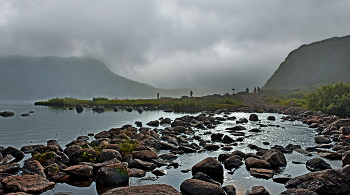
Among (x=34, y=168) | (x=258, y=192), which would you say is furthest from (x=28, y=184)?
(x=258, y=192)

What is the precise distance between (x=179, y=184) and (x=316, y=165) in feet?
26.1

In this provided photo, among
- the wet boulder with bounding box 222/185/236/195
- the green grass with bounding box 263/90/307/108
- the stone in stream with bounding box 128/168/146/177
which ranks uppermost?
the green grass with bounding box 263/90/307/108

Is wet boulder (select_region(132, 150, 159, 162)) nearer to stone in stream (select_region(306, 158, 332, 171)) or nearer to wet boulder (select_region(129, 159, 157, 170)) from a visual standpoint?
wet boulder (select_region(129, 159, 157, 170))

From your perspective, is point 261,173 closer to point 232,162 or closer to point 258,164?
point 258,164

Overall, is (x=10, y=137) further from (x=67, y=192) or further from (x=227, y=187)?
(x=227, y=187)

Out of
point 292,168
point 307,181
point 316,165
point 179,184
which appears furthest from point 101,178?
point 316,165

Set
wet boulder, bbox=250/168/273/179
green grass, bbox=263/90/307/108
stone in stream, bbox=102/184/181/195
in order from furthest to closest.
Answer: green grass, bbox=263/90/307/108 → wet boulder, bbox=250/168/273/179 → stone in stream, bbox=102/184/181/195

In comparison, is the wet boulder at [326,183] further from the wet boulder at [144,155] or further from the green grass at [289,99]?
Result: the green grass at [289,99]

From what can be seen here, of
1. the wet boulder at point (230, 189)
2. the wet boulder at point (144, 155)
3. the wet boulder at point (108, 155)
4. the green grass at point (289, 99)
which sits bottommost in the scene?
the wet boulder at point (230, 189)

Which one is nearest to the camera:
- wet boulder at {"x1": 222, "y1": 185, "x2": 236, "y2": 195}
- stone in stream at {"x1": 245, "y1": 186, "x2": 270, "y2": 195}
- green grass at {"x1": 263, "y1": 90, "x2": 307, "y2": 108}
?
stone in stream at {"x1": 245, "y1": 186, "x2": 270, "y2": 195}

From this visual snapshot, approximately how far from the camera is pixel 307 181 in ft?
32.3

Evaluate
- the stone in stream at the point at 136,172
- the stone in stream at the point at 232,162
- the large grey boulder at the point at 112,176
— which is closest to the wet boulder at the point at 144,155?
the stone in stream at the point at 136,172

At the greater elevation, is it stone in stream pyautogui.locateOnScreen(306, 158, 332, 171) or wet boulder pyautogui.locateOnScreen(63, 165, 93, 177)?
wet boulder pyautogui.locateOnScreen(63, 165, 93, 177)

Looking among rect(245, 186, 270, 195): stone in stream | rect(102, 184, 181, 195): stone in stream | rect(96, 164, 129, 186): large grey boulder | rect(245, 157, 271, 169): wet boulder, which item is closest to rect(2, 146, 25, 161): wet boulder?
rect(96, 164, 129, 186): large grey boulder
